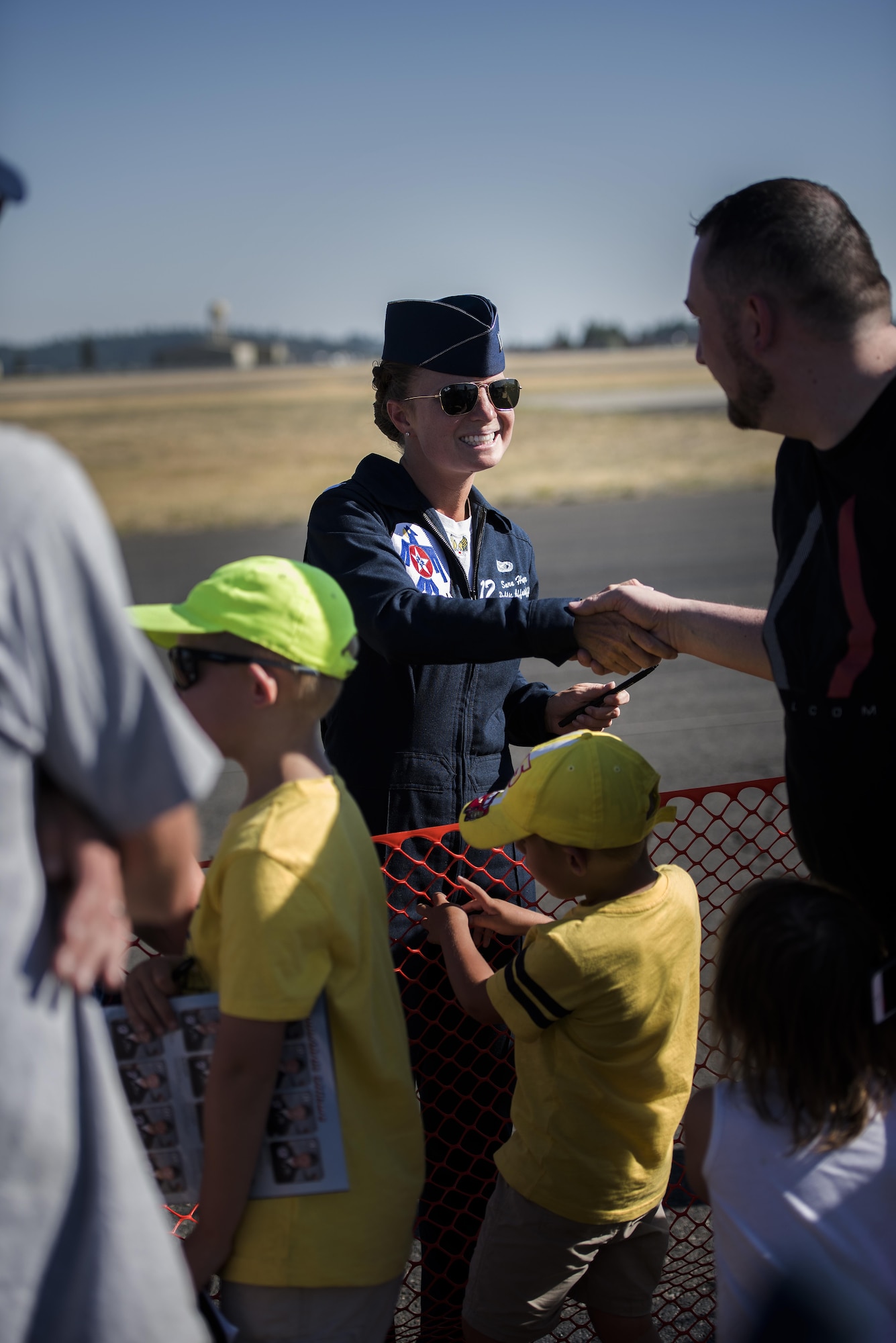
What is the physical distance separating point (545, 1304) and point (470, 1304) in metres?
0.15

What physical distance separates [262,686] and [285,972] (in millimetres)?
451

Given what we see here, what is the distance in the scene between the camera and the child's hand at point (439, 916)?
7.84ft

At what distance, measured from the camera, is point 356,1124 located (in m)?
1.72

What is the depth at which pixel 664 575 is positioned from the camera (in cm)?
1495

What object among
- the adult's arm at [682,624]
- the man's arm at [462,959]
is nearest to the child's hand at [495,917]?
the man's arm at [462,959]

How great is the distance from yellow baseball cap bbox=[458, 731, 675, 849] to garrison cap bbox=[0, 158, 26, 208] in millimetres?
1337

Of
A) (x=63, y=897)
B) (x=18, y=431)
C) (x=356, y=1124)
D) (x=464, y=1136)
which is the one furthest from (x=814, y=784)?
(x=464, y=1136)

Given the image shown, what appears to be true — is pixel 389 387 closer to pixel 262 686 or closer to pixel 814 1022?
pixel 262 686

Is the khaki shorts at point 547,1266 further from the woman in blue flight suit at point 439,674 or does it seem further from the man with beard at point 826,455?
the man with beard at point 826,455

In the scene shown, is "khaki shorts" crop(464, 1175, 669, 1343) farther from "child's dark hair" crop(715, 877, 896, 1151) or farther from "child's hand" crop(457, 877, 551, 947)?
"child's dark hair" crop(715, 877, 896, 1151)

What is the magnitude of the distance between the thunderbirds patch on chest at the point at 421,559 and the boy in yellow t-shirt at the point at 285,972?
2.61 feet

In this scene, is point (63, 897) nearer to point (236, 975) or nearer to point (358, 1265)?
point (236, 975)

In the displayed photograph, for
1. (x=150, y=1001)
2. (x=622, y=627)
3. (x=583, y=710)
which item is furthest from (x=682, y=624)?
(x=150, y=1001)

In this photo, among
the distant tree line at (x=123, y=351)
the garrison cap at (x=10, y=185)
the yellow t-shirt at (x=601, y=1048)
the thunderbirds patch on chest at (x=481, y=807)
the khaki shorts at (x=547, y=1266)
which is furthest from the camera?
the distant tree line at (x=123, y=351)
